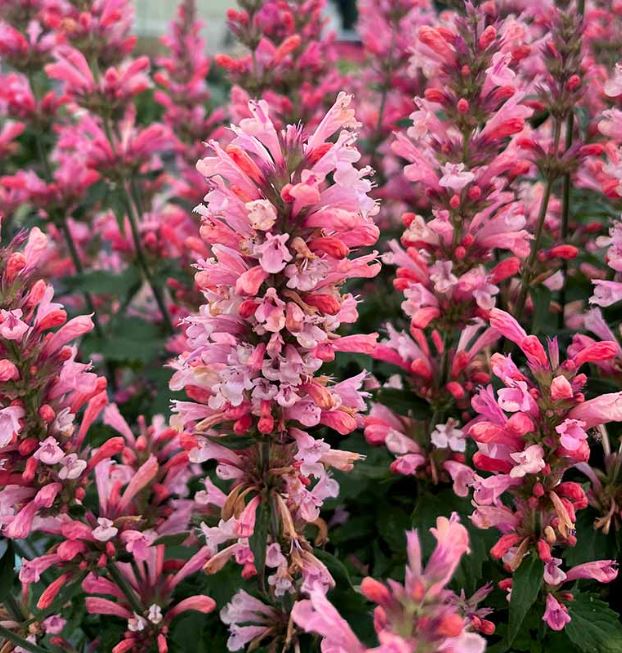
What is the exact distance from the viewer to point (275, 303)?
1236 millimetres

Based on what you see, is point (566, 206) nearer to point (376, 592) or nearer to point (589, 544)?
point (589, 544)

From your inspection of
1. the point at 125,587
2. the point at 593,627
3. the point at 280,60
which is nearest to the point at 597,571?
the point at 593,627

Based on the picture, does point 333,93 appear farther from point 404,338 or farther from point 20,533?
point 20,533

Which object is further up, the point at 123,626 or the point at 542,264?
the point at 542,264

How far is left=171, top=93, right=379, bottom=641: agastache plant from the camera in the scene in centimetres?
122

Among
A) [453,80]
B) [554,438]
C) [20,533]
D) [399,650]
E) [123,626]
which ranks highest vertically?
[453,80]

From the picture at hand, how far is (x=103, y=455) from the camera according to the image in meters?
1.59

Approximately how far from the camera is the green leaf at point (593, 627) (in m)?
1.46

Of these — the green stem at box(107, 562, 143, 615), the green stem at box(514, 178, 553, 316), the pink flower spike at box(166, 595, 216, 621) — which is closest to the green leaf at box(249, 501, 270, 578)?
the pink flower spike at box(166, 595, 216, 621)

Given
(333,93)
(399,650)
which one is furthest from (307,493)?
(333,93)

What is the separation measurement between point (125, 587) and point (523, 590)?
0.85 meters

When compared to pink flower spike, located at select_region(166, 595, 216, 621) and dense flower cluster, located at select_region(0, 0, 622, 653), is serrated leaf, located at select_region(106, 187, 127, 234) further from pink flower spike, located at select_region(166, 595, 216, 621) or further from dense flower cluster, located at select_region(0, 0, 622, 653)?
pink flower spike, located at select_region(166, 595, 216, 621)

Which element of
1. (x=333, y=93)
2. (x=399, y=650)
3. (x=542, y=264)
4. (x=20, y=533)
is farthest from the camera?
(x=333, y=93)

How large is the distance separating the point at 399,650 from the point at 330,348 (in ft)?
1.96
